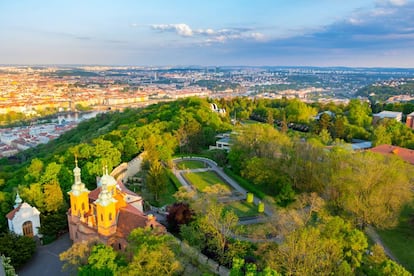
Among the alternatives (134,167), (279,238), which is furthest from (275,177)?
(134,167)

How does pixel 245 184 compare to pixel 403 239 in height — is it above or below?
above

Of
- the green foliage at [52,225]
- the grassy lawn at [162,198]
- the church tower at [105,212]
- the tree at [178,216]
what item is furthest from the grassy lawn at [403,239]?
the green foliage at [52,225]

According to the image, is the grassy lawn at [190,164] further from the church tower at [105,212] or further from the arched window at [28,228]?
the church tower at [105,212]

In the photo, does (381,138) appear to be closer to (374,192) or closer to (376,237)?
(376,237)

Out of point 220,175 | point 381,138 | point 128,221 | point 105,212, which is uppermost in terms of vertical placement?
point 381,138

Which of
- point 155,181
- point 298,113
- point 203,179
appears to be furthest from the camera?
point 298,113

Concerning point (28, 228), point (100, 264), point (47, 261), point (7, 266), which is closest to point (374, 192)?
point (100, 264)

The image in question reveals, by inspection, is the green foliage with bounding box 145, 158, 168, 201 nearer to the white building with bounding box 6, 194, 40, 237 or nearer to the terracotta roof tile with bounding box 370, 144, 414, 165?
the white building with bounding box 6, 194, 40, 237
